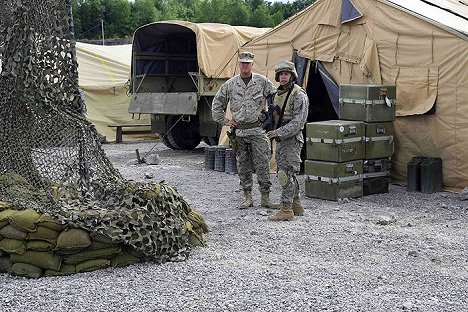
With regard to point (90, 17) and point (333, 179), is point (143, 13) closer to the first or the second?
point (90, 17)

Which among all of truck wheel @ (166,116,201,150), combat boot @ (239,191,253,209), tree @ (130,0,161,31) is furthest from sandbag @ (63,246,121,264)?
tree @ (130,0,161,31)

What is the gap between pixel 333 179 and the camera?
10062 millimetres

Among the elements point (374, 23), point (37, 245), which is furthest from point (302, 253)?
point (374, 23)

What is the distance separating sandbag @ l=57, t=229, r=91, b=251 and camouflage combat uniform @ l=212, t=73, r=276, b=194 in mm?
3124

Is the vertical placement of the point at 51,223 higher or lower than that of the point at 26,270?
higher

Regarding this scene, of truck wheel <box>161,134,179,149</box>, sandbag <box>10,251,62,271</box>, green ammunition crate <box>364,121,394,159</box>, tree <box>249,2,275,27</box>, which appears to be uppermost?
tree <box>249,2,275,27</box>

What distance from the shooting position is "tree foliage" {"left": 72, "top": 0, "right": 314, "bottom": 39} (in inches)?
1522

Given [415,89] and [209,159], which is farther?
[209,159]

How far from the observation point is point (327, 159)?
33.3 feet

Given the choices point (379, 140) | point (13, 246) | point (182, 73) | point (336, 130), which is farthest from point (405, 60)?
point (182, 73)

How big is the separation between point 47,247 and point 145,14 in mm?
40746

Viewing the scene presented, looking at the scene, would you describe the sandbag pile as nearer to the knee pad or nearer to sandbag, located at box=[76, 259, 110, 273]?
sandbag, located at box=[76, 259, 110, 273]

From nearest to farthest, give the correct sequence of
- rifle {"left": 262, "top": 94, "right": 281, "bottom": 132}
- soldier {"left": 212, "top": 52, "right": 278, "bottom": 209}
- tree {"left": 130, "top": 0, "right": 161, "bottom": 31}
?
1. rifle {"left": 262, "top": 94, "right": 281, "bottom": 132}
2. soldier {"left": 212, "top": 52, "right": 278, "bottom": 209}
3. tree {"left": 130, "top": 0, "right": 161, "bottom": 31}

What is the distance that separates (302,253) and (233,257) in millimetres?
622
